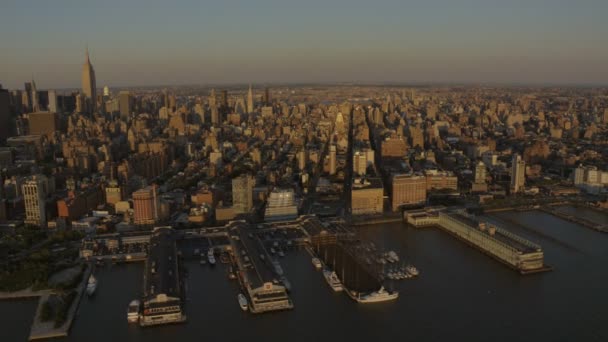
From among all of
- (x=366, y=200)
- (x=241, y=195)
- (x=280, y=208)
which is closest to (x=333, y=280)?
(x=280, y=208)

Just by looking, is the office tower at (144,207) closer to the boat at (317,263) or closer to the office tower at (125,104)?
the boat at (317,263)

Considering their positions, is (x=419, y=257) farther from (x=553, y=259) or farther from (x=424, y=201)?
(x=424, y=201)

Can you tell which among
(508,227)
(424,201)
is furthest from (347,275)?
(424,201)

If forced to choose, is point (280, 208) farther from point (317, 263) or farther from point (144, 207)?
point (317, 263)

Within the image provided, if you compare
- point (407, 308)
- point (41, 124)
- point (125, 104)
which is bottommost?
point (407, 308)

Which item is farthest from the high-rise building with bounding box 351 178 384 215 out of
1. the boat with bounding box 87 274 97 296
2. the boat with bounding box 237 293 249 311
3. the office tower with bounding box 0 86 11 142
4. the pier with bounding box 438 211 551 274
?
the office tower with bounding box 0 86 11 142

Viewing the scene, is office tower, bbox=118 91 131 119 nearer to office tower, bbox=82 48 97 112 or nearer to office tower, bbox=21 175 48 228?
office tower, bbox=82 48 97 112
